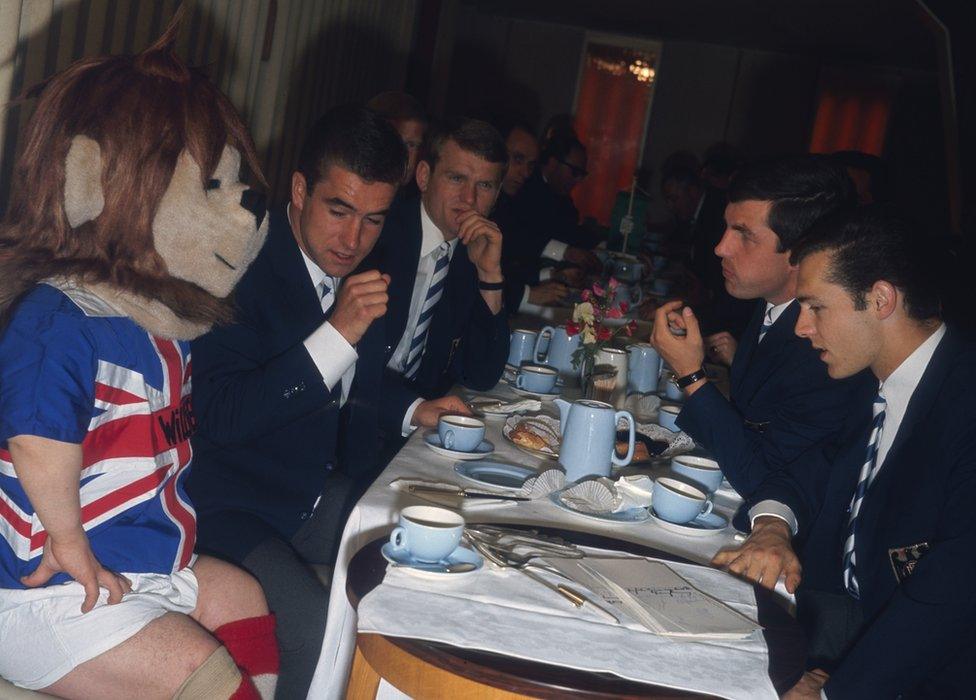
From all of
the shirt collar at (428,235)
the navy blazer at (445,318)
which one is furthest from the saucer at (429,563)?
the shirt collar at (428,235)

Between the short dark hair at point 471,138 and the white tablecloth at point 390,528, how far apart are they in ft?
4.84

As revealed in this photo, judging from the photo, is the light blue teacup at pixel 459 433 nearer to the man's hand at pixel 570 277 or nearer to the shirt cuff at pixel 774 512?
the shirt cuff at pixel 774 512

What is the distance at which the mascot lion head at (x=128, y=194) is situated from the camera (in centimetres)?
127

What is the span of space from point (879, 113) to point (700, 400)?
8417mm

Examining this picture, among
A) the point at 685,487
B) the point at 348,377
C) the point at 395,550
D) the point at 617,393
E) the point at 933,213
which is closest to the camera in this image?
the point at 395,550

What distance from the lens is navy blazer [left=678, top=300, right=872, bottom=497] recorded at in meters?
1.93

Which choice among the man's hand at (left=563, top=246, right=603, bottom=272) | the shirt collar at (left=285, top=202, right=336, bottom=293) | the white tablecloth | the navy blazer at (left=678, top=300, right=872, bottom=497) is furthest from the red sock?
the man's hand at (left=563, top=246, right=603, bottom=272)

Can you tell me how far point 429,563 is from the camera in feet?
4.09

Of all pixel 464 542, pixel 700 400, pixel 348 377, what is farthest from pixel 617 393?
pixel 464 542

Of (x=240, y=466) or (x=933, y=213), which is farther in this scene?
(x=933, y=213)

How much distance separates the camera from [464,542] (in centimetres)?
135

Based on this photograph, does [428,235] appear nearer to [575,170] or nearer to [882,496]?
[882,496]

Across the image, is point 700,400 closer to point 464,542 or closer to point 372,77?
point 464,542

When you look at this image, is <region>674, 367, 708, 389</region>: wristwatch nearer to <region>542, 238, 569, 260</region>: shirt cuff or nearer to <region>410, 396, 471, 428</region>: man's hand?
<region>410, 396, 471, 428</region>: man's hand
